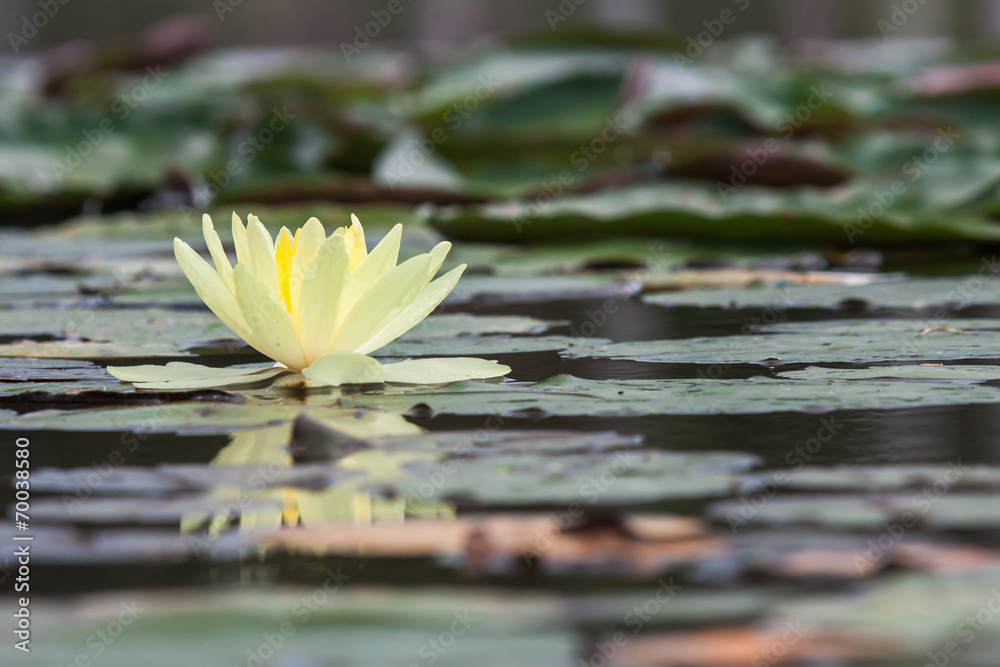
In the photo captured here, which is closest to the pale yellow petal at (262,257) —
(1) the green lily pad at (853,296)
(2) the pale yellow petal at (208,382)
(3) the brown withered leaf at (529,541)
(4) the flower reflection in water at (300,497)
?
(2) the pale yellow petal at (208,382)

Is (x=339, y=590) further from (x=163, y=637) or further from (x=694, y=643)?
(x=694, y=643)

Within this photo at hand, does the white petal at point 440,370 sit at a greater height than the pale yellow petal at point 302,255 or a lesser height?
lesser

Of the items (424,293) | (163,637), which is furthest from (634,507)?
(424,293)

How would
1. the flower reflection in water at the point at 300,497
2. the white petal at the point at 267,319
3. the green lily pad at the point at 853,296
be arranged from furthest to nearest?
the green lily pad at the point at 853,296
the white petal at the point at 267,319
the flower reflection in water at the point at 300,497

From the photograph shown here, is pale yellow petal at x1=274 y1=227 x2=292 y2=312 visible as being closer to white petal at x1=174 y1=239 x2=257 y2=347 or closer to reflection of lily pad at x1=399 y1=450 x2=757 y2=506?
white petal at x1=174 y1=239 x2=257 y2=347

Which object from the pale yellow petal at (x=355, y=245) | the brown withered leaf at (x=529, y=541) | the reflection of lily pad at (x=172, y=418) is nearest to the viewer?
the brown withered leaf at (x=529, y=541)

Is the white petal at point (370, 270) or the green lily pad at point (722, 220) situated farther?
the green lily pad at point (722, 220)

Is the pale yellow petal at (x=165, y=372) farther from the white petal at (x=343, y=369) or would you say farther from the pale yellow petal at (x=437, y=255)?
the pale yellow petal at (x=437, y=255)
